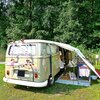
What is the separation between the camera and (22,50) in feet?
27.5

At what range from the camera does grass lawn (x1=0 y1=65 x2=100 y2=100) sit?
7.80m

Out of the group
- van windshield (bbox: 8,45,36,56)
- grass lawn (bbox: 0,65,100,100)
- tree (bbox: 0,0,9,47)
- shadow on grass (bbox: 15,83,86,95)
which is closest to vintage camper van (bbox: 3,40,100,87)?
van windshield (bbox: 8,45,36,56)

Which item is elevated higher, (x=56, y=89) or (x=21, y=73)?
(x=21, y=73)

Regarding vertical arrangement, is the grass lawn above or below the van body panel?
below

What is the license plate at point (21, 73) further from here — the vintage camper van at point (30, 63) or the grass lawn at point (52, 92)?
the grass lawn at point (52, 92)

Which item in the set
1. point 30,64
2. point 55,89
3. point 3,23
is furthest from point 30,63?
point 3,23

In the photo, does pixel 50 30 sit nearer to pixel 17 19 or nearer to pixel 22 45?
pixel 17 19

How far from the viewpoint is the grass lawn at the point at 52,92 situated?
25.6 ft

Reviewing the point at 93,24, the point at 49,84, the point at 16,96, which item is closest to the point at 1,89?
the point at 16,96

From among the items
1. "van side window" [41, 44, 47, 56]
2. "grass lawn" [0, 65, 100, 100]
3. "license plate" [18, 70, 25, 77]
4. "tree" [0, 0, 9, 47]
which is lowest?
"grass lawn" [0, 65, 100, 100]

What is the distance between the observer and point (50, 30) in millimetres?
24234

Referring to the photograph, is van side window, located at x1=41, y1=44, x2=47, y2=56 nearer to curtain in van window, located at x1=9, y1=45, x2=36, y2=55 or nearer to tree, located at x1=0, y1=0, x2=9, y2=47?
curtain in van window, located at x1=9, y1=45, x2=36, y2=55

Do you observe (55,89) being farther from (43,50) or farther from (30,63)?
(43,50)

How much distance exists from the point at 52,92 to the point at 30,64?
1399 mm
